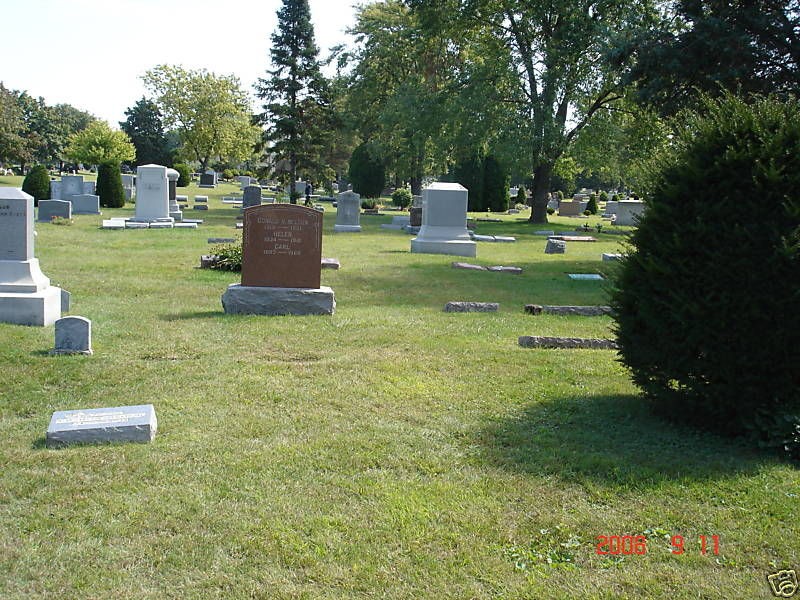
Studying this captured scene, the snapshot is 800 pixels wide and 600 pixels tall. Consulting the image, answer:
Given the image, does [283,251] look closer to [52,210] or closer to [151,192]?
[151,192]

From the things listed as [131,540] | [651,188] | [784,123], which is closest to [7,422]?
[131,540]

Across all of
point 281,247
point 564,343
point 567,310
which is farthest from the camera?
point 567,310

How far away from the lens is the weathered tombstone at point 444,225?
65.5ft

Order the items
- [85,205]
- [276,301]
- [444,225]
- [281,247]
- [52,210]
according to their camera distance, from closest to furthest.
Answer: [276,301] → [281,247] → [444,225] → [52,210] → [85,205]

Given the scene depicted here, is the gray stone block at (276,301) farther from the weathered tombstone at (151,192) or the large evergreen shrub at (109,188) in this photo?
the large evergreen shrub at (109,188)

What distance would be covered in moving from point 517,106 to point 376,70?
684 inches

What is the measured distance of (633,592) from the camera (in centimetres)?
366

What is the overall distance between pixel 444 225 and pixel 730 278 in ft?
48.7

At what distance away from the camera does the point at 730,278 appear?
5.52 metres

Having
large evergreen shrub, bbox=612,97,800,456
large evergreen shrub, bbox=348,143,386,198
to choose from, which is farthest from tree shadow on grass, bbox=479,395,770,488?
large evergreen shrub, bbox=348,143,386,198

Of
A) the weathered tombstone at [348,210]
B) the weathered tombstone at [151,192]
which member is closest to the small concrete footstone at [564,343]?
the weathered tombstone at [348,210]

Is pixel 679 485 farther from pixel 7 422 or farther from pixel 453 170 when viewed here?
pixel 453 170
